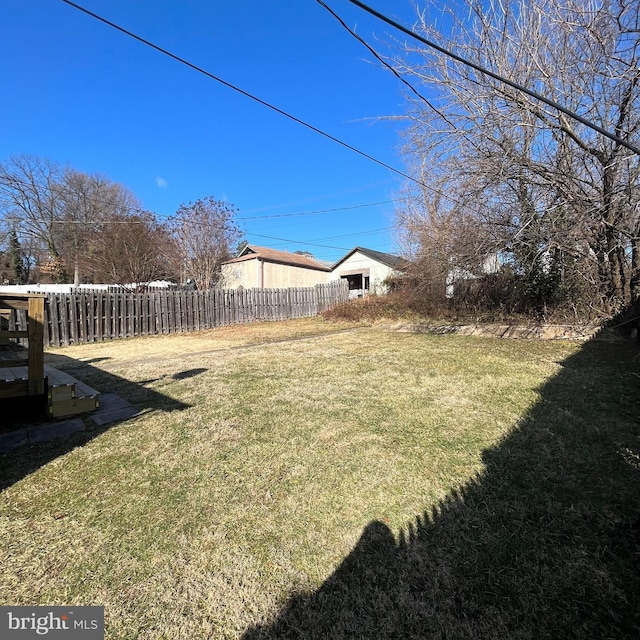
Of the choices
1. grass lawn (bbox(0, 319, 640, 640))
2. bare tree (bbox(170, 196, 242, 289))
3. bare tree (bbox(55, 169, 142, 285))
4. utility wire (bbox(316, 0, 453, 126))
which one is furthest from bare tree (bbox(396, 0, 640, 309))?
bare tree (bbox(55, 169, 142, 285))

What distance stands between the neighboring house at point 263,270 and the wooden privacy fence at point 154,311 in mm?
5700

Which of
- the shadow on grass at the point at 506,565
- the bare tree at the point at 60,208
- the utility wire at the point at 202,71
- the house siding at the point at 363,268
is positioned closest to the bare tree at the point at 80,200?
the bare tree at the point at 60,208

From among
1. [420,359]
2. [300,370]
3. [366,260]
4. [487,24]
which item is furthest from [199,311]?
[366,260]

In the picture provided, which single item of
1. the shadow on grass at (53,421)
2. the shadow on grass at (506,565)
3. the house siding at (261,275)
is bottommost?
the shadow on grass at (506,565)

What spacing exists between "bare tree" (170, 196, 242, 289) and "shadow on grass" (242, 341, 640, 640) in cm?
1853

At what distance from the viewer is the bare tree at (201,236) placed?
59.0ft

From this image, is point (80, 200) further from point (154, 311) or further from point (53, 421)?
point (53, 421)

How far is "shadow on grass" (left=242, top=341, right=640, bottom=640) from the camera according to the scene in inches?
52.2

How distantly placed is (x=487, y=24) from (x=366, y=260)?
1773 centimetres

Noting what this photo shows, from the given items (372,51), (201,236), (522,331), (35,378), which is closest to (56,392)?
(35,378)

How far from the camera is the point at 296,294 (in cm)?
1598

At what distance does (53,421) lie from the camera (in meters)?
3.30

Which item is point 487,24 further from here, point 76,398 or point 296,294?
point 296,294

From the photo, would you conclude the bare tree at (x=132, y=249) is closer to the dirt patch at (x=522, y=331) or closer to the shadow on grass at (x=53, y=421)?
the shadow on grass at (x=53, y=421)
